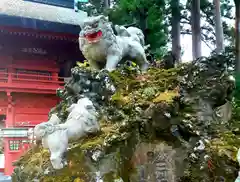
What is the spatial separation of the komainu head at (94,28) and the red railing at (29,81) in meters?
6.49

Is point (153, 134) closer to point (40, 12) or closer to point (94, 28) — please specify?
point (94, 28)

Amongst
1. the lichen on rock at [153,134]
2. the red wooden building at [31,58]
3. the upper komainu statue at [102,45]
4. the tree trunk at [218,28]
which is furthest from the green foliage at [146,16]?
the lichen on rock at [153,134]

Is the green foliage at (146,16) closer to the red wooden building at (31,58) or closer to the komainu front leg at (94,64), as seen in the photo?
the red wooden building at (31,58)

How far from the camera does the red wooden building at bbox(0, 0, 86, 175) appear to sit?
10266 mm

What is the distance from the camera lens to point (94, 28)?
445 centimetres

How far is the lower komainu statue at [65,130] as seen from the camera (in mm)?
3010

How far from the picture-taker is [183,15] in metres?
17.2

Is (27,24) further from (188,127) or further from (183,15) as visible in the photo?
(183,15)

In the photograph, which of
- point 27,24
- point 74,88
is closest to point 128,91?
point 74,88

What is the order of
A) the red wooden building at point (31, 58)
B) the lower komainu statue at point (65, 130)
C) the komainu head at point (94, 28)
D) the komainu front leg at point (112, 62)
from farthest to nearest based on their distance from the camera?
1. the red wooden building at point (31, 58)
2. the komainu front leg at point (112, 62)
3. the komainu head at point (94, 28)
4. the lower komainu statue at point (65, 130)

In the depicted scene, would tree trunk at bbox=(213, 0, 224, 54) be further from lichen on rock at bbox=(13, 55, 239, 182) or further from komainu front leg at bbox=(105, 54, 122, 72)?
lichen on rock at bbox=(13, 55, 239, 182)

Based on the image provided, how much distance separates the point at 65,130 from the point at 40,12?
31.2 ft

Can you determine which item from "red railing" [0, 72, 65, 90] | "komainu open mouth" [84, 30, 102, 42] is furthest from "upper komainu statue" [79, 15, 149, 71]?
"red railing" [0, 72, 65, 90]

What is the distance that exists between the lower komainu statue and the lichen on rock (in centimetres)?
10
